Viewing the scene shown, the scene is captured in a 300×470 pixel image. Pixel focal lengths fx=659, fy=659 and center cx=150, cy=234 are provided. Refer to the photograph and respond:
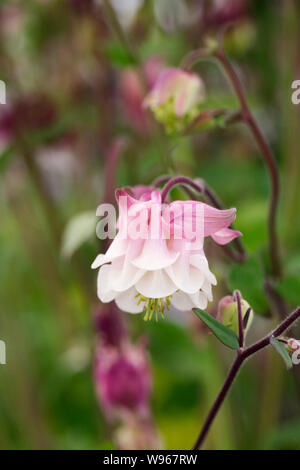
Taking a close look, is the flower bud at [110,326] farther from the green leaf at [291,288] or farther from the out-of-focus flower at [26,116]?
the out-of-focus flower at [26,116]

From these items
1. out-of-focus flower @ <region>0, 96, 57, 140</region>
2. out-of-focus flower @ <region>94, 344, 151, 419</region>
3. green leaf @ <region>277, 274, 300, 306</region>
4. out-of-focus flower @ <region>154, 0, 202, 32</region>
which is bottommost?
out-of-focus flower @ <region>94, 344, 151, 419</region>

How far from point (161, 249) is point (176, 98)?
0.48 ft

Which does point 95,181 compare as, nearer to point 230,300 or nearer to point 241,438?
point 241,438

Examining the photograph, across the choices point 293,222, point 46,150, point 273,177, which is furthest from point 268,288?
point 46,150

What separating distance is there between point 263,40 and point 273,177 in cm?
49

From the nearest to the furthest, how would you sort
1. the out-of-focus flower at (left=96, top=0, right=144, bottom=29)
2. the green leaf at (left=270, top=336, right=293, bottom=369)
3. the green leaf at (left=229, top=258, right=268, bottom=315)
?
the green leaf at (left=270, top=336, right=293, bottom=369) < the green leaf at (left=229, top=258, right=268, bottom=315) < the out-of-focus flower at (left=96, top=0, right=144, bottom=29)

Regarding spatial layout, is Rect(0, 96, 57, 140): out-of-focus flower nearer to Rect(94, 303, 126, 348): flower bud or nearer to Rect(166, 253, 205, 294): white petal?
Rect(94, 303, 126, 348): flower bud

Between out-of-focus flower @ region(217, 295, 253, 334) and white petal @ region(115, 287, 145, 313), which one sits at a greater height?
white petal @ region(115, 287, 145, 313)

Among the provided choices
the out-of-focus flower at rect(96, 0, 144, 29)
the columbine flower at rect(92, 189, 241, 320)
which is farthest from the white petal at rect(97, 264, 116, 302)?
the out-of-focus flower at rect(96, 0, 144, 29)

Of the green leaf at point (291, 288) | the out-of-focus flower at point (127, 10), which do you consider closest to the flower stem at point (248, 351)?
the green leaf at point (291, 288)

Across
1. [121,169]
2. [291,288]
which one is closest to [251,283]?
[291,288]

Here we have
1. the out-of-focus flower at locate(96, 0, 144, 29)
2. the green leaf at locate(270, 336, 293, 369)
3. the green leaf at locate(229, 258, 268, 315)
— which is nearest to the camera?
the green leaf at locate(270, 336, 293, 369)

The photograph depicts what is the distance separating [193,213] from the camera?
0.31 m

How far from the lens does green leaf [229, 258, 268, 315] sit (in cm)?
38
